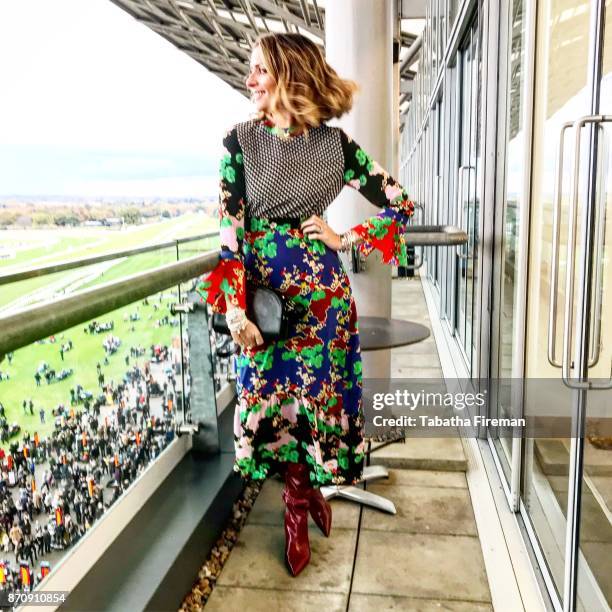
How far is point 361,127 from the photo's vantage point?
2732mm

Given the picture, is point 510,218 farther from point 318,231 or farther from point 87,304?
point 87,304

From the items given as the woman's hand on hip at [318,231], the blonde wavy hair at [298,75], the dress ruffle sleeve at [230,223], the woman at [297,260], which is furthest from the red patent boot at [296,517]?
the blonde wavy hair at [298,75]

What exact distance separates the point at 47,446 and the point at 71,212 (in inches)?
41.6

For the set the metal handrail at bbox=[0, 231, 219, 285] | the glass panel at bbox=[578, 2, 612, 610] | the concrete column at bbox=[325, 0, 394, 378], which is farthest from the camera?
the concrete column at bbox=[325, 0, 394, 378]

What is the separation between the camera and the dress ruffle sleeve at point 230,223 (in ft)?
5.35

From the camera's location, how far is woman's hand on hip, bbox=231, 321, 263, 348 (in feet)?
5.38

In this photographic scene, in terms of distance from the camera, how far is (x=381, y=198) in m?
1.78

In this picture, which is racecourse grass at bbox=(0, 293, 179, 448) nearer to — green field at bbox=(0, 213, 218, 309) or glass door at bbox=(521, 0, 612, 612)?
green field at bbox=(0, 213, 218, 309)

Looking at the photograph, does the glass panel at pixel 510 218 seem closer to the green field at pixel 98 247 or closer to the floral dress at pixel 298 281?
the floral dress at pixel 298 281

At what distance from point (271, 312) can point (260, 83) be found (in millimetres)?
596

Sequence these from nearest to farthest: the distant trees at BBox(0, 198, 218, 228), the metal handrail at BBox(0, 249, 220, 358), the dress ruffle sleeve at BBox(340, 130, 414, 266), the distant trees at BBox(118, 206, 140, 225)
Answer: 1. the metal handrail at BBox(0, 249, 220, 358)
2. the dress ruffle sleeve at BBox(340, 130, 414, 266)
3. the distant trees at BBox(0, 198, 218, 228)
4. the distant trees at BBox(118, 206, 140, 225)

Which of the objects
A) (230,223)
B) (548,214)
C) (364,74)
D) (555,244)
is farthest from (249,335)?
(364,74)

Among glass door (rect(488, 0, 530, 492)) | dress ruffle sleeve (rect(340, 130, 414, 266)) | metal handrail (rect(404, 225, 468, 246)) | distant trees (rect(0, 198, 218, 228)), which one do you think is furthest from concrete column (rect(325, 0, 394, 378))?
dress ruffle sleeve (rect(340, 130, 414, 266))

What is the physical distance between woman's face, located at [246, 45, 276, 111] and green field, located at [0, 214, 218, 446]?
20.4 inches
